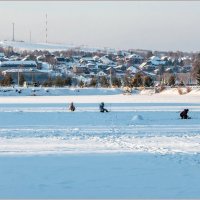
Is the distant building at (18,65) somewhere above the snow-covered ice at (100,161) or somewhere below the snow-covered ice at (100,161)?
below

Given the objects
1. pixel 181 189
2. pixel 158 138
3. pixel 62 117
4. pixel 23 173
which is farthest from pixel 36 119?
pixel 181 189

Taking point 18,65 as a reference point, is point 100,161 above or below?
above

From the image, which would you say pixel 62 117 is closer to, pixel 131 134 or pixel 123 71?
pixel 131 134

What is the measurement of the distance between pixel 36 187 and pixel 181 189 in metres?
2.21

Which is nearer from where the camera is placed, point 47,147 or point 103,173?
point 103,173

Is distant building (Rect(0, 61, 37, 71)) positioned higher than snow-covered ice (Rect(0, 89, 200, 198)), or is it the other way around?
snow-covered ice (Rect(0, 89, 200, 198))

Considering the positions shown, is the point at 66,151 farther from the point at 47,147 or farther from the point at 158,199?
the point at 158,199

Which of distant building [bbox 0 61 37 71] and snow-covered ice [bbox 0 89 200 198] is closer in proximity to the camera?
snow-covered ice [bbox 0 89 200 198]

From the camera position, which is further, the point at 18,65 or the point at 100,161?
the point at 18,65

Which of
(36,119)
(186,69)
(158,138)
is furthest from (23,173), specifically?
(186,69)

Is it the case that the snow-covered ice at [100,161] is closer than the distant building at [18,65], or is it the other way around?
the snow-covered ice at [100,161]

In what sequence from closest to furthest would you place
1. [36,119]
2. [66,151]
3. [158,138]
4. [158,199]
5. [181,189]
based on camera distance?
[158,199], [181,189], [66,151], [158,138], [36,119]

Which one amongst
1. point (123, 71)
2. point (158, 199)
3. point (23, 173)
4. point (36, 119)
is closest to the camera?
point (158, 199)

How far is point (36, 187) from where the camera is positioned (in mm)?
8133
